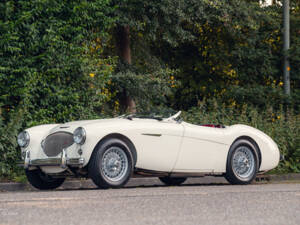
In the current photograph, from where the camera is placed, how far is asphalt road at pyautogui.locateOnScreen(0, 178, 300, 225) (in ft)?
21.7

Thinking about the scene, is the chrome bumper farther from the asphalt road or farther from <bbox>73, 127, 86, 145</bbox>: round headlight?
the asphalt road

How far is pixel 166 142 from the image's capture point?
1074 cm

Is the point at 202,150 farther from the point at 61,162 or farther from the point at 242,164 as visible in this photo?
the point at 61,162

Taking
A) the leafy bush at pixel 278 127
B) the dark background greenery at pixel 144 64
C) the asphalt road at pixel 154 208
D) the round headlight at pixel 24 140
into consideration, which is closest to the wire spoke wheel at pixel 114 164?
the asphalt road at pixel 154 208

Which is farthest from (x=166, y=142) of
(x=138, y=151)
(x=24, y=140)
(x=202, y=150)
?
(x=24, y=140)

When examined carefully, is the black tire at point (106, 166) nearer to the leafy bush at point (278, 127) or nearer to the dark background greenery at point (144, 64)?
the dark background greenery at point (144, 64)

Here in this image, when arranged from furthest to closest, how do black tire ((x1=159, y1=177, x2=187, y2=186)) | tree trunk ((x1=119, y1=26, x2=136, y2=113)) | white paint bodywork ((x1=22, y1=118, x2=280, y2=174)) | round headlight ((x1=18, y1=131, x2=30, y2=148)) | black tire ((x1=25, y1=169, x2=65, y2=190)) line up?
1. tree trunk ((x1=119, y1=26, x2=136, y2=113))
2. black tire ((x1=159, y1=177, x2=187, y2=186))
3. black tire ((x1=25, y1=169, x2=65, y2=190))
4. round headlight ((x1=18, y1=131, x2=30, y2=148))
5. white paint bodywork ((x1=22, y1=118, x2=280, y2=174))

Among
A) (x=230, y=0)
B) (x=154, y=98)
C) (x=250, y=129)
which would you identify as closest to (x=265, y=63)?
(x=230, y=0)

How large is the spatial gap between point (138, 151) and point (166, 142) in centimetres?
61

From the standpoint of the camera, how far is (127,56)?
870 inches

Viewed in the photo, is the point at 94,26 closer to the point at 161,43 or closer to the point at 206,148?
the point at 206,148

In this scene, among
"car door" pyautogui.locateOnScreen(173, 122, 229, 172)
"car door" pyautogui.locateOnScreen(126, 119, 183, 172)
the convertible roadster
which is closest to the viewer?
the convertible roadster

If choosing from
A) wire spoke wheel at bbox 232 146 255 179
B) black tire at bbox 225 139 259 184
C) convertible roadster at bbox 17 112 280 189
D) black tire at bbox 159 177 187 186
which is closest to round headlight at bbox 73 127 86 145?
convertible roadster at bbox 17 112 280 189

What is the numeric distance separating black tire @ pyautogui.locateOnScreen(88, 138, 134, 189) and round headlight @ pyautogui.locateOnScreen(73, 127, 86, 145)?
0.26 meters
